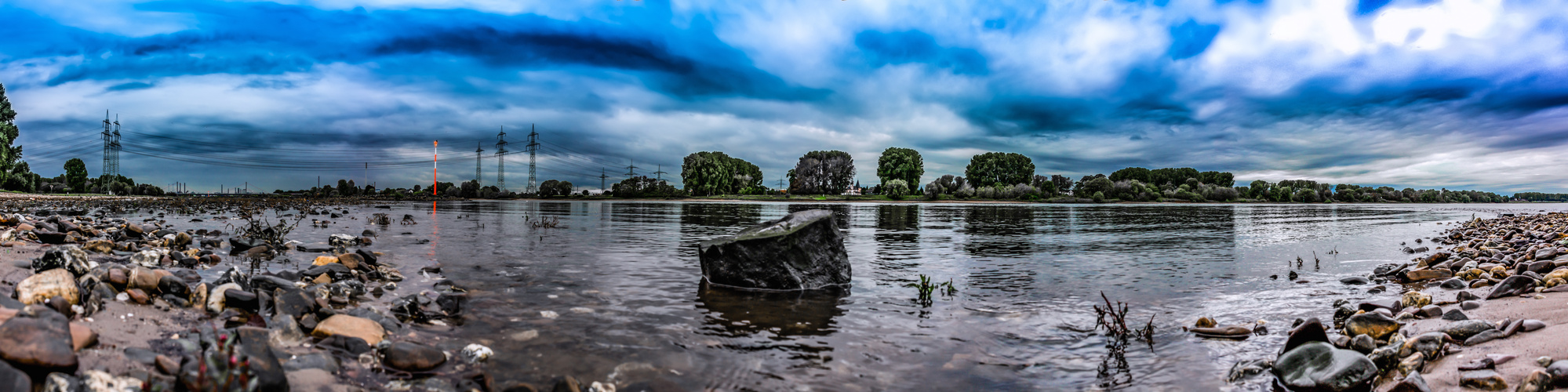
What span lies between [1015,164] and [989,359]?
14969cm

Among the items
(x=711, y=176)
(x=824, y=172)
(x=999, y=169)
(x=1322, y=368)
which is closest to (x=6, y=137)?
(x=1322, y=368)

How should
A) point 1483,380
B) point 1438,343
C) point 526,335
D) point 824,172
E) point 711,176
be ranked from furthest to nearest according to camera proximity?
point 824,172 → point 711,176 → point 526,335 → point 1438,343 → point 1483,380

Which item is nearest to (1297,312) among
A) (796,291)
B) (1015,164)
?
(796,291)

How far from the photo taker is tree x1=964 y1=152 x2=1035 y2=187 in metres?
144

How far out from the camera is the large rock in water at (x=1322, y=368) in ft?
15.3

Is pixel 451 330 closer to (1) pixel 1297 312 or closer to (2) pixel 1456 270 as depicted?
(1) pixel 1297 312

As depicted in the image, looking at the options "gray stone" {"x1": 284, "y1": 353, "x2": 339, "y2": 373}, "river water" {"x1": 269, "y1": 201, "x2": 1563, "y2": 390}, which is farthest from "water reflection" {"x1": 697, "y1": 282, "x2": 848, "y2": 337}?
"gray stone" {"x1": 284, "y1": 353, "x2": 339, "y2": 373}

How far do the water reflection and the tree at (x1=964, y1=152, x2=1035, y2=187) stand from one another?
142 metres

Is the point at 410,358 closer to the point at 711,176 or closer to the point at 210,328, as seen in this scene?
the point at 210,328

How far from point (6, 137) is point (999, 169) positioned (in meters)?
155

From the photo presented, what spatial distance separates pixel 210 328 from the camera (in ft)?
15.9

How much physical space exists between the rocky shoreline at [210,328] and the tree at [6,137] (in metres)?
71.1

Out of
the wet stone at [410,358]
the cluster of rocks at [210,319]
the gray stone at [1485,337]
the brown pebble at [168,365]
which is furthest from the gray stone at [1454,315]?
the brown pebble at [168,365]

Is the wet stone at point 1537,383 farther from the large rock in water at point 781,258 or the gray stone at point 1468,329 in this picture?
the large rock in water at point 781,258
